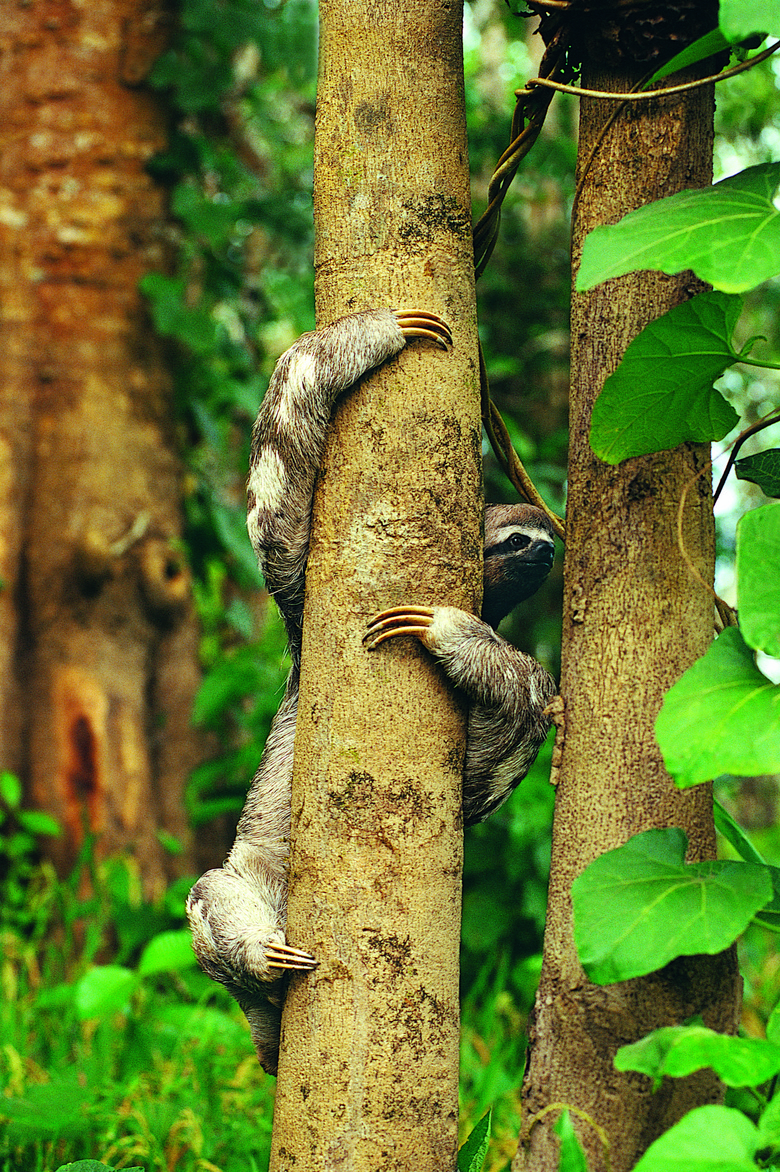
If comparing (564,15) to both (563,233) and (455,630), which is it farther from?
(563,233)

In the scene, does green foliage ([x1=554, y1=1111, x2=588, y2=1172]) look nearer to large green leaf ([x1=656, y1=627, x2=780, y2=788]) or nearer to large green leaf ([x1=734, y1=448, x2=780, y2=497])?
large green leaf ([x1=656, y1=627, x2=780, y2=788])

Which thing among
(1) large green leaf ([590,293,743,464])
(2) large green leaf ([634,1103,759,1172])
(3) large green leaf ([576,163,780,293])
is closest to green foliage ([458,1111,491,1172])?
(2) large green leaf ([634,1103,759,1172])

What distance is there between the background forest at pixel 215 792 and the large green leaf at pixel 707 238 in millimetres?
1501

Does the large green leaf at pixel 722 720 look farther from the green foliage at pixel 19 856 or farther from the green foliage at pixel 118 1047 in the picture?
the green foliage at pixel 19 856

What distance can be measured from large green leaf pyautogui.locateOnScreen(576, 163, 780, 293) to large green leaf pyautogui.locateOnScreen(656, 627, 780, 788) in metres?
0.48

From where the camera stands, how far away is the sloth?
5.14 ft

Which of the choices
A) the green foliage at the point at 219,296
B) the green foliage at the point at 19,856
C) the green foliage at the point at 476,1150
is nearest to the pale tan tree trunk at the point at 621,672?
the green foliage at the point at 476,1150

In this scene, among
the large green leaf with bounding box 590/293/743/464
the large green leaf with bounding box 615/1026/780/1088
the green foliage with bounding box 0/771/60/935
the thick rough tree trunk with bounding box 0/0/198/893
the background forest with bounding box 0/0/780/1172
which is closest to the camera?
the large green leaf with bounding box 615/1026/780/1088

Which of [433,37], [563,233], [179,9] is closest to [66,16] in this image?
[179,9]

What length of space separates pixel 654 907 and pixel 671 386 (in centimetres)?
76

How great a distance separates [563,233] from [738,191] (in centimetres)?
440

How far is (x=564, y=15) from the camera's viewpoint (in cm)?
159

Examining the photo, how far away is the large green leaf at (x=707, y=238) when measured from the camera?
1.21m

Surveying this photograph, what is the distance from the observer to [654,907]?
4.22ft
